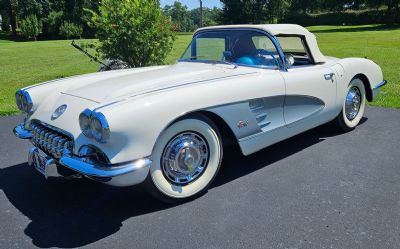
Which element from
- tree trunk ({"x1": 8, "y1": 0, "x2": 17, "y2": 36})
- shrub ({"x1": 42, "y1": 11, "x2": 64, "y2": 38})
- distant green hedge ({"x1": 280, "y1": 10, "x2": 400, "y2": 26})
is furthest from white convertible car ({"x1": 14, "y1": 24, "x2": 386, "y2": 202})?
tree trunk ({"x1": 8, "y1": 0, "x2": 17, "y2": 36})

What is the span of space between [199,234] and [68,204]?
4.10 feet

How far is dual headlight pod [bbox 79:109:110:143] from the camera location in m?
2.83

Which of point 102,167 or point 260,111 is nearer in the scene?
point 102,167

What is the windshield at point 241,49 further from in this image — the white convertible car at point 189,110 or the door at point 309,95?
the door at point 309,95

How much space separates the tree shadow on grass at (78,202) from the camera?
296cm

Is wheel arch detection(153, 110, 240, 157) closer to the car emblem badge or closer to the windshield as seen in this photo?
the car emblem badge

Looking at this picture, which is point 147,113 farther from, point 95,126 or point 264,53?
point 264,53

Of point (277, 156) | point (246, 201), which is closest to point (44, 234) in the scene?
point (246, 201)

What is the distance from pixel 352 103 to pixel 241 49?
1.81m

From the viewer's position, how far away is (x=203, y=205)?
3.32m

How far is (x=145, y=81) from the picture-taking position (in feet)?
11.9

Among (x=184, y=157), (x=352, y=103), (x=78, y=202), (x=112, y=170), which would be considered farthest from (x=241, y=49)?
(x=78, y=202)

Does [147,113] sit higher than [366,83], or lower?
higher

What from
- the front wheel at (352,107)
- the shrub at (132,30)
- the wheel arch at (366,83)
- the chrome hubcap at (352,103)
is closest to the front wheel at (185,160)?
the front wheel at (352,107)
